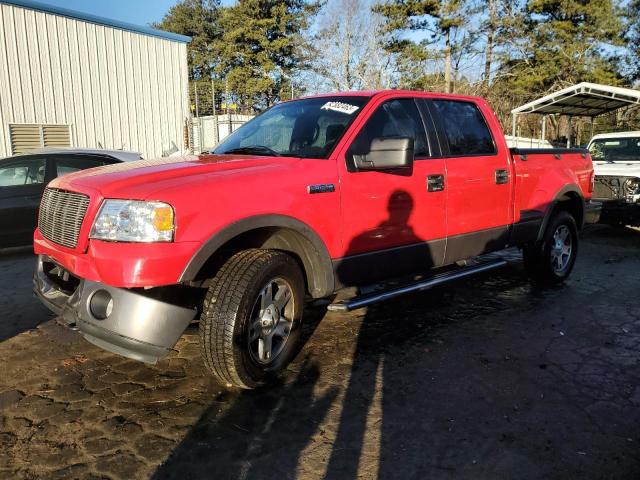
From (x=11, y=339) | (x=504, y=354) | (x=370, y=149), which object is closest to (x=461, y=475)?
(x=504, y=354)

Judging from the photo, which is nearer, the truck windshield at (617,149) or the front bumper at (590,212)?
the front bumper at (590,212)

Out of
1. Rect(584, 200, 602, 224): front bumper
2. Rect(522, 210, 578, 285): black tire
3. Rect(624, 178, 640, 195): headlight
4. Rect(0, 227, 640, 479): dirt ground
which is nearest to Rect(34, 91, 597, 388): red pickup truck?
Rect(0, 227, 640, 479): dirt ground

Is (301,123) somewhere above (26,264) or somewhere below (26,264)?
above

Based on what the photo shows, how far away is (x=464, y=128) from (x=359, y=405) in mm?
2805

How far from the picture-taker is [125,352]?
2.79m

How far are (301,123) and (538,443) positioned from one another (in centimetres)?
274

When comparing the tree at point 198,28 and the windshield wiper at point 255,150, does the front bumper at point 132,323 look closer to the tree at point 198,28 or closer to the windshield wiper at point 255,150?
the windshield wiper at point 255,150

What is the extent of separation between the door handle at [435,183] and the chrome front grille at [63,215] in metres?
2.51

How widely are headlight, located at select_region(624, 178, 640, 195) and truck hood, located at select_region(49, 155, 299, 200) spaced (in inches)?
285

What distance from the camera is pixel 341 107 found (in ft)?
12.9

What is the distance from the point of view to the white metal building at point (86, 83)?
40.6 ft

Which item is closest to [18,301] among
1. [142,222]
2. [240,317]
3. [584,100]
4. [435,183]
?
[142,222]

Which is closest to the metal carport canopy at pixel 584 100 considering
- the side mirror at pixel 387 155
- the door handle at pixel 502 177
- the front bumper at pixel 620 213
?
the front bumper at pixel 620 213

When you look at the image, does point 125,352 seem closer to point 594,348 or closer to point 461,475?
point 461,475
